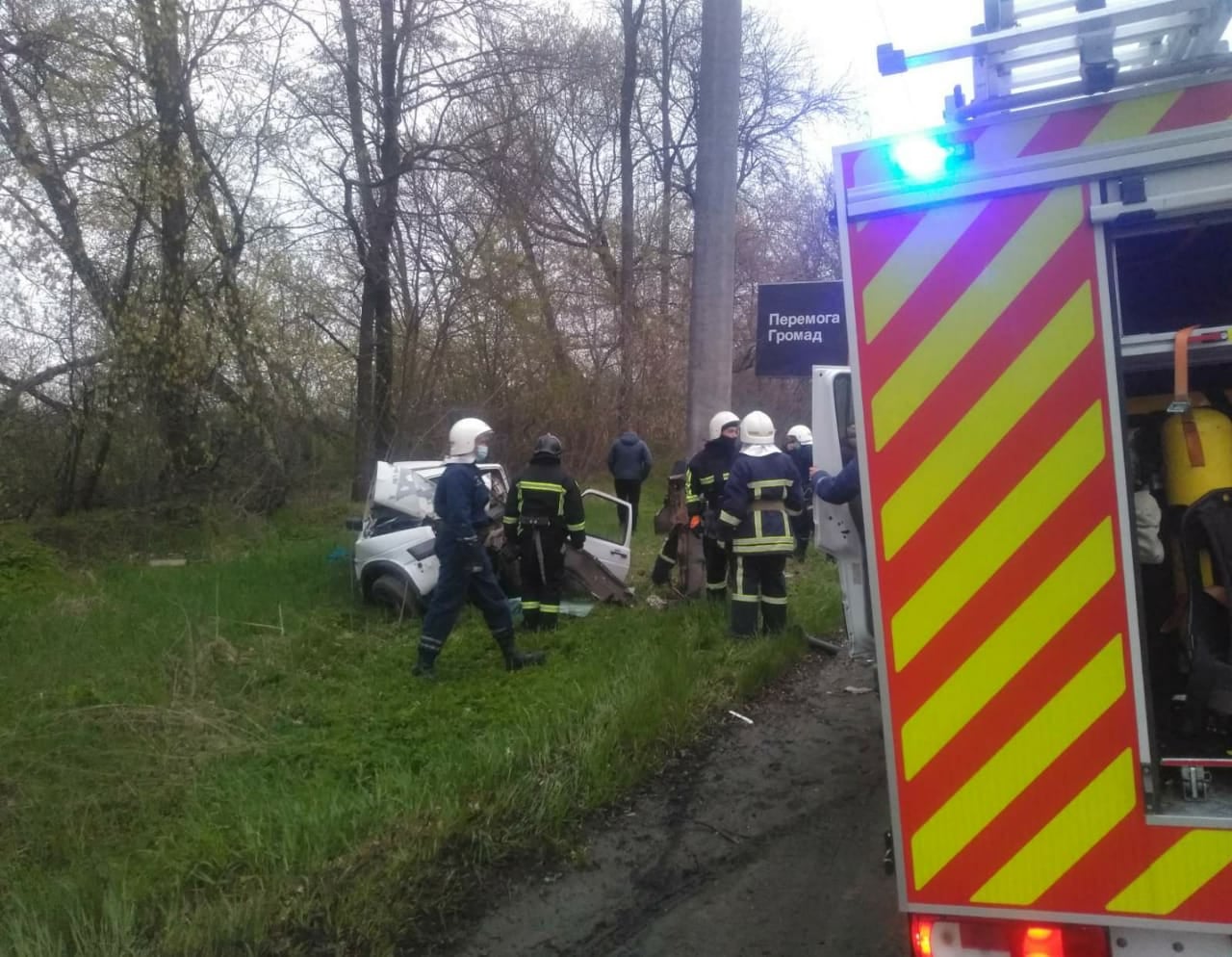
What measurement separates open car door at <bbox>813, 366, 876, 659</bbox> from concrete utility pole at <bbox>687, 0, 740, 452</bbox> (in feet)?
13.7

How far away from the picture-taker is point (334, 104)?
15.2 meters

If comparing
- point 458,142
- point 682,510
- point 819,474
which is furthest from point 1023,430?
point 458,142

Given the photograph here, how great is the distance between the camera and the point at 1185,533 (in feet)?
8.27

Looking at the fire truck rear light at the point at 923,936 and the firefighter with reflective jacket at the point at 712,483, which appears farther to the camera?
the firefighter with reflective jacket at the point at 712,483

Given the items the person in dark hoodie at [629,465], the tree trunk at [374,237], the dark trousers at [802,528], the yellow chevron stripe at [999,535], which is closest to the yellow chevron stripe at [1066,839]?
the yellow chevron stripe at [999,535]

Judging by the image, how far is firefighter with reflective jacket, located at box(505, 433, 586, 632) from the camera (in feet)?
27.6

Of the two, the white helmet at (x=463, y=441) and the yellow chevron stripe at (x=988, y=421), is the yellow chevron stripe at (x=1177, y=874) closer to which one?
the yellow chevron stripe at (x=988, y=421)

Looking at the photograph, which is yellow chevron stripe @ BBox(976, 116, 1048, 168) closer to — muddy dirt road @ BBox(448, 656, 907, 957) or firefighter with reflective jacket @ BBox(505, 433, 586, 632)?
muddy dirt road @ BBox(448, 656, 907, 957)

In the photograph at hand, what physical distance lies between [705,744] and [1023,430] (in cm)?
384

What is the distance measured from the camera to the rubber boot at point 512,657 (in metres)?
7.24

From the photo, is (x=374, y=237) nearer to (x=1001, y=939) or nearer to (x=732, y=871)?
(x=732, y=871)

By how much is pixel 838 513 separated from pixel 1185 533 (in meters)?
2.04

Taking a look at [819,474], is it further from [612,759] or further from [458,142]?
[458,142]

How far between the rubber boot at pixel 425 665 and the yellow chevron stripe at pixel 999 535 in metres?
5.23
